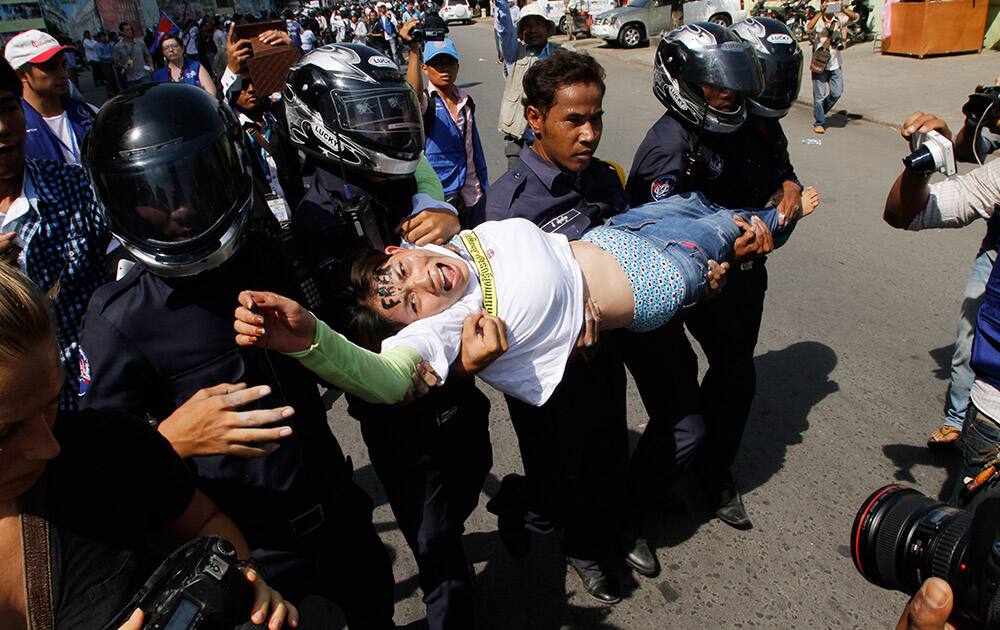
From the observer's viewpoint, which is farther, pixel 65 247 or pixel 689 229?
pixel 689 229

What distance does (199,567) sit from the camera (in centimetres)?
118

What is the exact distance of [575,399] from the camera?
248cm

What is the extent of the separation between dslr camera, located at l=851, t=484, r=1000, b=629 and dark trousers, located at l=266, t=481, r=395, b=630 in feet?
4.36

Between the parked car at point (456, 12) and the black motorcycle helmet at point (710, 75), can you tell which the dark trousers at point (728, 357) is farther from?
the parked car at point (456, 12)

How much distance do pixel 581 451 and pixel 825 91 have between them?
8.68m

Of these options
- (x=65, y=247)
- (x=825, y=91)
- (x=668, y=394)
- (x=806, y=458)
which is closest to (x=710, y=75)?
(x=668, y=394)

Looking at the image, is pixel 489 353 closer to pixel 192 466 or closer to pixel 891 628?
pixel 192 466

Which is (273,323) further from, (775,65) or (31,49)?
(31,49)

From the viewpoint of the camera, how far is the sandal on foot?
3303 mm

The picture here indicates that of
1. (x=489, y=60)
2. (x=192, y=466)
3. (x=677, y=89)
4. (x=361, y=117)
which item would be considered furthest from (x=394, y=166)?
(x=489, y=60)

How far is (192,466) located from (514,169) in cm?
149

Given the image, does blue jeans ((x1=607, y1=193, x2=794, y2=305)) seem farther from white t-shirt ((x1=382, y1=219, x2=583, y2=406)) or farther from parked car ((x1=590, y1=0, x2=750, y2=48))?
parked car ((x1=590, y1=0, x2=750, y2=48))

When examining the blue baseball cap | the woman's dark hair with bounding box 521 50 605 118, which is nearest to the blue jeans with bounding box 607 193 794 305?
the woman's dark hair with bounding box 521 50 605 118

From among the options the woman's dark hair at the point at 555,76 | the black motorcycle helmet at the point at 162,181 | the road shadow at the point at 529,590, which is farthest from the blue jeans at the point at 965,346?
the black motorcycle helmet at the point at 162,181
